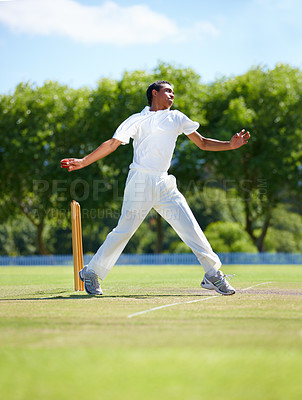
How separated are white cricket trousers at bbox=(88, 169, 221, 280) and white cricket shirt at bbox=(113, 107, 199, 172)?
140 mm

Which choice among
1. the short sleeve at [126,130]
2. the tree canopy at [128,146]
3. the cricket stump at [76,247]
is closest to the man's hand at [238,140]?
the short sleeve at [126,130]

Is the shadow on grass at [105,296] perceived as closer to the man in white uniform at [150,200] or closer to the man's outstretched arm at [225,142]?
the man in white uniform at [150,200]

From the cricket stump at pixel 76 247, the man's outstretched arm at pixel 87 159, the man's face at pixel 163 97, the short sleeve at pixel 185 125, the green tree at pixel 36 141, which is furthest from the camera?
the green tree at pixel 36 141

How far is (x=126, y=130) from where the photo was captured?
7812mm

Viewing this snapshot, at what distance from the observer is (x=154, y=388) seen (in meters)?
2.92

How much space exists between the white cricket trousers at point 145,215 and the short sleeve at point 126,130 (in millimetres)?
443

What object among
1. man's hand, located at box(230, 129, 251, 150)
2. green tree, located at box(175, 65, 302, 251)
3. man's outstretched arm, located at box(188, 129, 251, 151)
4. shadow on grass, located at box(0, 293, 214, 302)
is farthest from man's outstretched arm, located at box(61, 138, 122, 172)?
green tree, located at box(175, 65, 302, 251)

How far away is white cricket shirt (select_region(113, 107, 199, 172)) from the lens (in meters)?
7.84

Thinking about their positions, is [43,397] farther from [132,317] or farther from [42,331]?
[132,317]

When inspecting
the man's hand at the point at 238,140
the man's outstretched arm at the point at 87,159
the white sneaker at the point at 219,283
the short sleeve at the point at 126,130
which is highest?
the short sleeve at the point at 126,130

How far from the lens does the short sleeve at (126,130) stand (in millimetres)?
7781

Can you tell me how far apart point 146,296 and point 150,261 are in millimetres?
31345

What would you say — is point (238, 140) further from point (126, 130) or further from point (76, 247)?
point (76, 247)

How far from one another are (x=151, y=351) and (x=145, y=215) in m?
4.12
